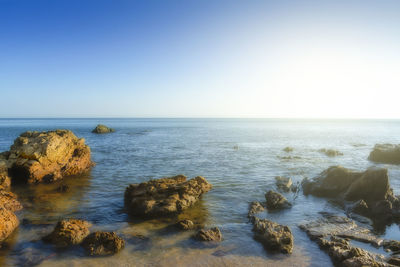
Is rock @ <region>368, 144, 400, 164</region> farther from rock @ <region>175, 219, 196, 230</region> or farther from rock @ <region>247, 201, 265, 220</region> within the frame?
rock @ <region>175, 219, 196, 230</region>

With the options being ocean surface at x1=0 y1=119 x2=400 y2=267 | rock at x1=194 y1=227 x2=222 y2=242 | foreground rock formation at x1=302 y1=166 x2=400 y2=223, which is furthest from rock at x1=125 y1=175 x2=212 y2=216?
foreground rock formation at x1=302 y1=166 x2=400 y2=223

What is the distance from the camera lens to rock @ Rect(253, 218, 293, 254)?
9.04 meters

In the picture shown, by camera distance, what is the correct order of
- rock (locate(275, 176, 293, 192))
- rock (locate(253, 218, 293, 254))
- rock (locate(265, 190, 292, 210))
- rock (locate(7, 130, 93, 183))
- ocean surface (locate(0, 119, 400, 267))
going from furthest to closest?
1. rock (locate(7, 130, 93, 183))
2. rock (locate(275, 176, 293, 192))
3. rock (locate(265, 190, 292, 210))
4. rock (locate(253, 218, 293, 254))
5. ocean surface (locate(0, 119, 400, 267))

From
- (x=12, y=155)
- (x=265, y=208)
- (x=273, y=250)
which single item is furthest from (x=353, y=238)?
(x=12, y=155)

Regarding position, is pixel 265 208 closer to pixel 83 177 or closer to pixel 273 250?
pixel 273 250

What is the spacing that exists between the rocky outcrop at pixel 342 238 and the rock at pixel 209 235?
3870mm

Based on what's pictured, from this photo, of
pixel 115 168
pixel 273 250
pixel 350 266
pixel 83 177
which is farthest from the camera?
Answer: pixel 115 168

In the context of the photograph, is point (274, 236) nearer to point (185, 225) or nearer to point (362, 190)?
point (185, 225)

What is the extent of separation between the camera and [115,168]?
24.0m

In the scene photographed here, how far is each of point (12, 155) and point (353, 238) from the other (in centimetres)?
2249

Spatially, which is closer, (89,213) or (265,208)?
(89,213)

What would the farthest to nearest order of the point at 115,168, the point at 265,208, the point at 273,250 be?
the point at 115,168 → the point at 265,208 → the point at 273,250

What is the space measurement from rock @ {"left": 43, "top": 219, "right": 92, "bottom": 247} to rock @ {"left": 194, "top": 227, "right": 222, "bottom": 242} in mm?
4578

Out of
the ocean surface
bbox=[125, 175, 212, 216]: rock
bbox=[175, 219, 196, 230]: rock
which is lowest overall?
the ocean surface
